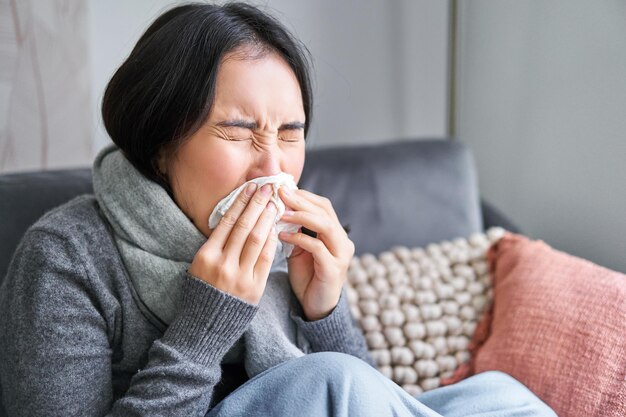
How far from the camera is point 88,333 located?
3.19 ft

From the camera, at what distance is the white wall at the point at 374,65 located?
2.25 metres

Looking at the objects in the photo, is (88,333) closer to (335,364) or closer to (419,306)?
(335,364)

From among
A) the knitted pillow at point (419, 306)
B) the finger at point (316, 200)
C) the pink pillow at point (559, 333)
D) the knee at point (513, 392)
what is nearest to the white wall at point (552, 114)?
the pink pillow at point (559, 333)

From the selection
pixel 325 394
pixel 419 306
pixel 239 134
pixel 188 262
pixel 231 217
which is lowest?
pixel 419 306

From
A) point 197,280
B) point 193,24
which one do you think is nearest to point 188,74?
point 193,24

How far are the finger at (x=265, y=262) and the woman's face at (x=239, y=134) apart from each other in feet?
0.34

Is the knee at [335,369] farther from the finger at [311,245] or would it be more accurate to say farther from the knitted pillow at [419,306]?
the knitted pillow at [419,306]

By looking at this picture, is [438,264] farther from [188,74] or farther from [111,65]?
[111,65]

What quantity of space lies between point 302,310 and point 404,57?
1.43 meters

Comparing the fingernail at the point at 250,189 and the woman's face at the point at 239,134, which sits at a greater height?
the woman's face at the point at 239,134

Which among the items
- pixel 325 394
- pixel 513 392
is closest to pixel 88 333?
pixel 325 394

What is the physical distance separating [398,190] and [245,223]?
2.42ft

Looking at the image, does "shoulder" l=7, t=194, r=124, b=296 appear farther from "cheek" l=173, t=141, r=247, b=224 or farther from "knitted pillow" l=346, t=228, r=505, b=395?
"knitted pillow" l=346, t=228, r=505, b=395

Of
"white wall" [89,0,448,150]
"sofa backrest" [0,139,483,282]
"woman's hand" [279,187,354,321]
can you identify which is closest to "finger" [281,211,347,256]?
"woman's hand" [279,187,354,321]
